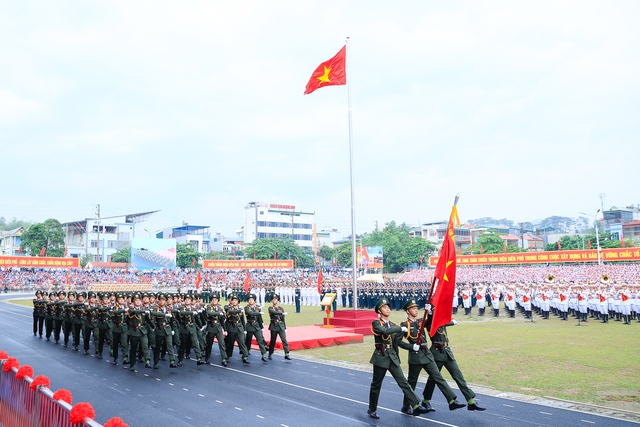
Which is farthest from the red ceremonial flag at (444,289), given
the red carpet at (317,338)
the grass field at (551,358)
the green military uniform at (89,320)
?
the green military uniform at (89,320)

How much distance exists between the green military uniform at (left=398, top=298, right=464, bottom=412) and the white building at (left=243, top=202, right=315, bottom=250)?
286 ft

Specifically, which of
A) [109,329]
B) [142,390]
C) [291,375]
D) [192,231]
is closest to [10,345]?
[109,329]

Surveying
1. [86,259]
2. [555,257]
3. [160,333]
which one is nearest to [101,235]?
[86,259]

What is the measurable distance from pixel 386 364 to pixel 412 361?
1.62ft

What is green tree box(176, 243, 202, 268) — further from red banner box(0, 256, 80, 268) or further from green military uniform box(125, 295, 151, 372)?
green military uniform box(125, 295, 151, 372)

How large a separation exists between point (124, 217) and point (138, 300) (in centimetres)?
8209

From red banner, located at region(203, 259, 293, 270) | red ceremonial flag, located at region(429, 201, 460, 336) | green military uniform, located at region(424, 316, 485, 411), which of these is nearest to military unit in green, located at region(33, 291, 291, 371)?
green military uniform, located at region(424, 316, 485, 411)

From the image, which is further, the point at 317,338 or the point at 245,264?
the point at 245,264

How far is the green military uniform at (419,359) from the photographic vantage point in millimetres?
7234

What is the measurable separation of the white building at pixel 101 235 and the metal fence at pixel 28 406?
3110 inches

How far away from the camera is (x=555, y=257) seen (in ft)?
160

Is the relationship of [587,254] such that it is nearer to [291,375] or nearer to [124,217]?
[291,375]

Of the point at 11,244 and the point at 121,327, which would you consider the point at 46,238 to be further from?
the point at 121,327

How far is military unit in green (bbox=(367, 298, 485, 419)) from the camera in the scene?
7215mm
